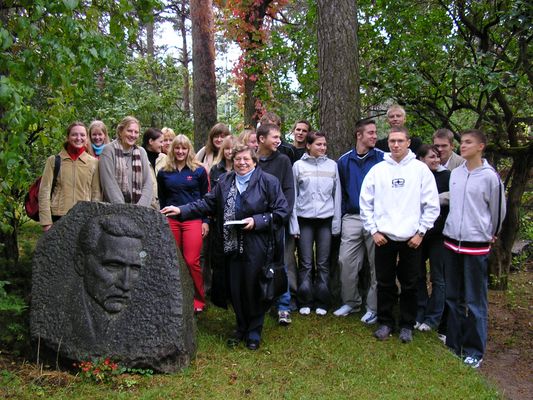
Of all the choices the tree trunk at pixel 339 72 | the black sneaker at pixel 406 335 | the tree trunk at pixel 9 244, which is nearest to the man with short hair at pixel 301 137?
the tree trunk at pixel 339 72

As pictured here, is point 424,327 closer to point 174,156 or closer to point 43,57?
point 174,156

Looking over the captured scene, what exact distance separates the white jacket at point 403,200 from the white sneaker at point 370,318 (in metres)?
1.11

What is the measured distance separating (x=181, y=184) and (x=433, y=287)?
2.92 meters

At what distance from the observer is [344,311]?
5.52 m

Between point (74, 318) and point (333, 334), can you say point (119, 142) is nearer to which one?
point (74, 318)

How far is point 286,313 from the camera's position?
5.27m

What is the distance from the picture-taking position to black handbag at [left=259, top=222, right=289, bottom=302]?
4492mm

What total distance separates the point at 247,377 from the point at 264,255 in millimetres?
1076

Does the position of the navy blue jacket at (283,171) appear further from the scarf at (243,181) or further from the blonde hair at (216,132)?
the blonde hair at (216,132)

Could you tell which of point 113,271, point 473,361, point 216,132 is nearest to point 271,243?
point 113,271

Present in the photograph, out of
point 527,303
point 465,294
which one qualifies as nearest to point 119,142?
point 465,294

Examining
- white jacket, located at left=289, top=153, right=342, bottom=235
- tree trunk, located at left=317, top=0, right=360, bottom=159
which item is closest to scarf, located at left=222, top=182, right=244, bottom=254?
white jacket, located at left=289, top=153, right=342, bottom=235

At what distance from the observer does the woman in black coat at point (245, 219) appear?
4547 mm

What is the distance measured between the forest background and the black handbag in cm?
201
